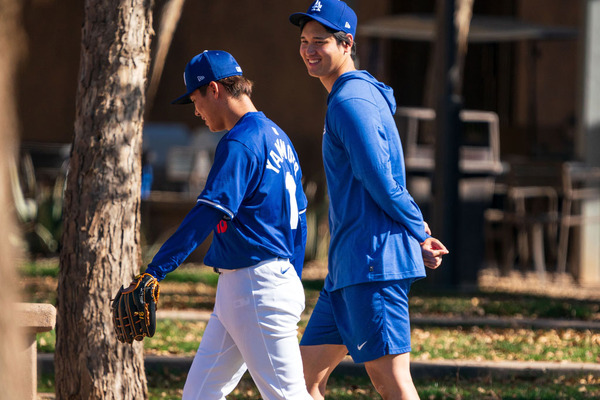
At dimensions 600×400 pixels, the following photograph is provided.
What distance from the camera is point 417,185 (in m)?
11.8

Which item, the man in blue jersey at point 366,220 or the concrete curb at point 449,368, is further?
the concrete curb at point 449,368

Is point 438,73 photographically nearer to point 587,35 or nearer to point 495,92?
point 587,35

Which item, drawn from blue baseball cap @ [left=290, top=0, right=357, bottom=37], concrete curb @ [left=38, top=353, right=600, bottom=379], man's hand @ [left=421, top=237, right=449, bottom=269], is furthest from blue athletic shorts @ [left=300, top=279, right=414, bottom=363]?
concrete curb @ [left=38, top=353, right=600, bottom=379]

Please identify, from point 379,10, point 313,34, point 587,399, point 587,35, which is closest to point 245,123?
point 313,34

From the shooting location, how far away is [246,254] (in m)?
3.61

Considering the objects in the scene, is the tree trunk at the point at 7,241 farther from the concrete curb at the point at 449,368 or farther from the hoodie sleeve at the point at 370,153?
the concrete curb at the point at 449,368

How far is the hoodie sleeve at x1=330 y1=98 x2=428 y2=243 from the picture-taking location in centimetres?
361

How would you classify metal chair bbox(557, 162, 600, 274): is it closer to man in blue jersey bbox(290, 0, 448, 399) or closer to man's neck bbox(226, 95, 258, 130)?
man in blue jersey bbox(290, 0, 448, 399)

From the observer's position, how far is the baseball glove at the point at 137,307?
3.50 meters

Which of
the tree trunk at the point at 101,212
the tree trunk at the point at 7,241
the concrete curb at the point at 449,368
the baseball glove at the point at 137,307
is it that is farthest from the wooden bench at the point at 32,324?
the tree trunk at the point at 7,241

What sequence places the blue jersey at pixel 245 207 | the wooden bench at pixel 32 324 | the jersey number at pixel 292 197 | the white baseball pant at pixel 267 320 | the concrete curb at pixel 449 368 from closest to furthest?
the blue jersey at pixel 245 207 < the white baseball pant at pixel 267 320 < the jersey number at pixel 292 197 < the wooden bench at pixel 32 324 < the concrete curb at pixel 449 368

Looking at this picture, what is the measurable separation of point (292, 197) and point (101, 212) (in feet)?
Answer: 5.32

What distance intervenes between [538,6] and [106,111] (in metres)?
11.5

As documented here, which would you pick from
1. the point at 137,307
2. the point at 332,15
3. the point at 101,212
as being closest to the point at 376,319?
the point at 137,307
